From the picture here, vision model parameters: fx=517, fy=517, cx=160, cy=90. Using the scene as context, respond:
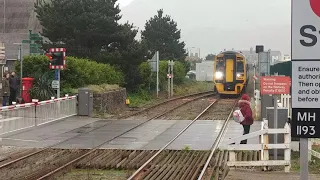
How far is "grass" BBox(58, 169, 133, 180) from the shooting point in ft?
33.5

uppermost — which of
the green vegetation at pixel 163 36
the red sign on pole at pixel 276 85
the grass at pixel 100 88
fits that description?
the green vegetation at pixel 163 36

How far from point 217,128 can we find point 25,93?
9.95 meters

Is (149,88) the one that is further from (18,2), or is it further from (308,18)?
(308,18)

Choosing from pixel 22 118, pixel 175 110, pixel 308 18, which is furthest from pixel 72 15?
pixel 308 18

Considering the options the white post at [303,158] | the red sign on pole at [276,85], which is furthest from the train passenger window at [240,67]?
the white post at [303,158]

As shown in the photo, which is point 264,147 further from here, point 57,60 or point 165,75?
point 165,75

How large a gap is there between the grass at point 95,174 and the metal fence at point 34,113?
6.72m

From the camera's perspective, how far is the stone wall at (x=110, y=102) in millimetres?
25547

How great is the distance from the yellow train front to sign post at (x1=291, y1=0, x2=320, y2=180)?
37636 mm

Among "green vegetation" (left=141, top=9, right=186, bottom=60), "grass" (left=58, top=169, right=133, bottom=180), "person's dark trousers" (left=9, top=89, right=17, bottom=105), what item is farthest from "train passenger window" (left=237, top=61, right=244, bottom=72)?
"grass" (left=58, top=169, right=133, bottom=180)

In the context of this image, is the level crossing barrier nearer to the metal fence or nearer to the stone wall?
the metal fence

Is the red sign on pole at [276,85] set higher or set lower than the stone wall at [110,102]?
higher

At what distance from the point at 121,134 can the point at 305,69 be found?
45.5 feet

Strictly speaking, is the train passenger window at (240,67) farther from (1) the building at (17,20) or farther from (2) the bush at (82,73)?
(1) the building at (17,20)
